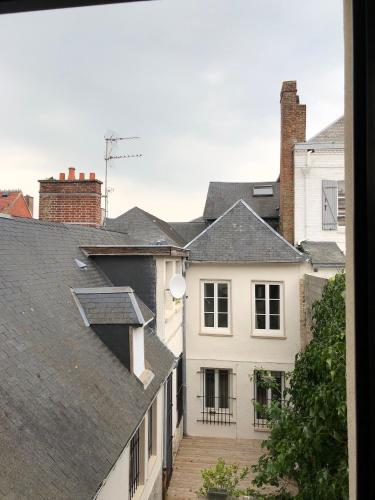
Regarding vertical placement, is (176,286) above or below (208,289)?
above

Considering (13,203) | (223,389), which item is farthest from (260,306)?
(13,203)

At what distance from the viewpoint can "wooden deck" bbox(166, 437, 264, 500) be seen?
714cm

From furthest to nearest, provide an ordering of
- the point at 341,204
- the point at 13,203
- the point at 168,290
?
the point at 13,203
the point at 168,290
the point at 341,204

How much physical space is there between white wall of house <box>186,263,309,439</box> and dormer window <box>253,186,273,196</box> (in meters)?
5.28

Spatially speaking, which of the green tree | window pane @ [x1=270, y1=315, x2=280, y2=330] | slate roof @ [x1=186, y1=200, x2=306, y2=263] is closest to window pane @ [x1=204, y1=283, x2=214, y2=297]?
slate roof @ [x1=186, y1=200, x2=306, y2=263]

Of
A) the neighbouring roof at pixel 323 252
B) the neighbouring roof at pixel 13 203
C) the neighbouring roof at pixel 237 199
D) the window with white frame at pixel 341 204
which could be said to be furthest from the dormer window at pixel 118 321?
the neighbouring roof at pixel 13 203

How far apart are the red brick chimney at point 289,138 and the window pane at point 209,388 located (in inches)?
175

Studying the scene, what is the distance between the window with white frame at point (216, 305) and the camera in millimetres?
10008

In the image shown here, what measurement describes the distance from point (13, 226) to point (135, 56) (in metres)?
4.56

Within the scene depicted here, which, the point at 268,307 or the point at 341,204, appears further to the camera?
the point at 268,307

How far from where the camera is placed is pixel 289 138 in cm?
1148

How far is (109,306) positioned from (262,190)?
10332 millimetres

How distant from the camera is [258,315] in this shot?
9945mm

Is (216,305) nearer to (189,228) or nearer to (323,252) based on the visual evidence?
(323,252)
